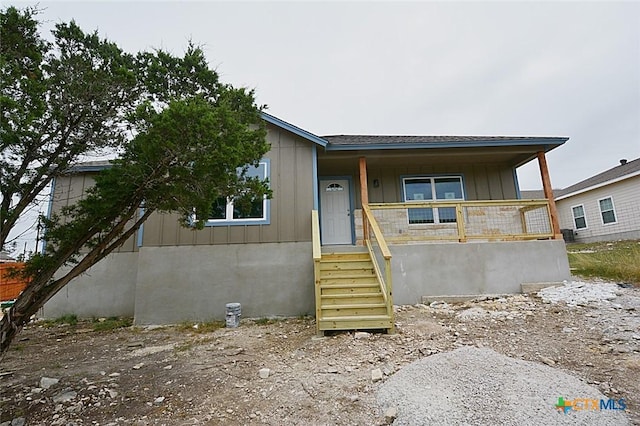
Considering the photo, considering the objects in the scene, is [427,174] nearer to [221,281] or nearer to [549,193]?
[549,193]

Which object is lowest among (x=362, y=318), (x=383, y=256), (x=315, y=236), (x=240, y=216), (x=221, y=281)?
(x=362, y=318)

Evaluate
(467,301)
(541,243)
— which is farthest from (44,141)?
(541,243)

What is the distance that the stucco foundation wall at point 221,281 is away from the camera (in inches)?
248

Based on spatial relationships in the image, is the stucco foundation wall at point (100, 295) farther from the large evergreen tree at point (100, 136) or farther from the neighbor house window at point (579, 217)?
the neighbor house window at point (579, 217)

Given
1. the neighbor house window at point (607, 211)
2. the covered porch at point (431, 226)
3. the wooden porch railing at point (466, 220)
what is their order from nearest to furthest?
1. the covered porch at point (431, 226)
2. the wooden porch railing at point (466, 220)
3. the neighbor house window at point (607, 211)

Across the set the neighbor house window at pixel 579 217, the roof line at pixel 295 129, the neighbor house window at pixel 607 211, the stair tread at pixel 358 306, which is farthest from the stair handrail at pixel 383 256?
the neighbor house window at pixel 579 217

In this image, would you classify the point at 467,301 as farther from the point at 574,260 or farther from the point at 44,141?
the point at 44,141

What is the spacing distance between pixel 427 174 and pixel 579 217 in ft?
42.9

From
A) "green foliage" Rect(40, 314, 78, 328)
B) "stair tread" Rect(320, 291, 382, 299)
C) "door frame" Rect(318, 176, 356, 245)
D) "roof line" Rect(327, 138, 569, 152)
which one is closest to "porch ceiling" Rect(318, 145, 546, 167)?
"roof line" Rect(327, 138, 569, 152)

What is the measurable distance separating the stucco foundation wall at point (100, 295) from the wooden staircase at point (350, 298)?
4.96 meters

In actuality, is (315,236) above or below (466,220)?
below

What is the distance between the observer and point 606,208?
46.8 ft

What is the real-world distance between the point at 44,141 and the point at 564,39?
1462 centimetres

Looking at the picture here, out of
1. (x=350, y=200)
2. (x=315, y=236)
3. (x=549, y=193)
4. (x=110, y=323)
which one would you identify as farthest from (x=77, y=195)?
(x=549, y=193)
